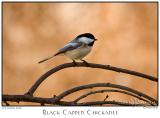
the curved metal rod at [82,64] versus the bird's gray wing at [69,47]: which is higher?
the bird's gray wing at [69,47]

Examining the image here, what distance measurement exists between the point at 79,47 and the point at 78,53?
0.02 meters

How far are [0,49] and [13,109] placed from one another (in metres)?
0.14

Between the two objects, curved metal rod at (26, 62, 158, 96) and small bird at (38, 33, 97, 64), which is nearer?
curved metal rod at (26, 62, 158, 96)

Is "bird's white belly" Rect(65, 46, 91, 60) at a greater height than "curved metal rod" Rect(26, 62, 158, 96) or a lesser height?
greater

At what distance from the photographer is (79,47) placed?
88cm

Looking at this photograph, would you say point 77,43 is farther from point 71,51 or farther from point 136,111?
point 136,111

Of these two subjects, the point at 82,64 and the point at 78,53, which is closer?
the point at 82,64

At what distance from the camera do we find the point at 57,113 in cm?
81

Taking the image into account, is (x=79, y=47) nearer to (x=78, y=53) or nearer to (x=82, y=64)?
(x=78, y=53)

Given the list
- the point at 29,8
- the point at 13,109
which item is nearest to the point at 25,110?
the point at 13,109

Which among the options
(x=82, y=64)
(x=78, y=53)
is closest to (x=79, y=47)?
(x=78, y=53)

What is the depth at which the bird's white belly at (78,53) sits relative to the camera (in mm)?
842

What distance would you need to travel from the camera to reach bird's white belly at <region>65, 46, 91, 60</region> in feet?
2.76

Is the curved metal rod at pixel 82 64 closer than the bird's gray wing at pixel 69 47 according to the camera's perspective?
Yes
